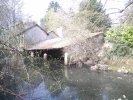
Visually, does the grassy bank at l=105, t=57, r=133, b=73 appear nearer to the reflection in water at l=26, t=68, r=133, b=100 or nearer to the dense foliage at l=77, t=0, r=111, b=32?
the reflection in water at l=26, t=68, r=133, b=100

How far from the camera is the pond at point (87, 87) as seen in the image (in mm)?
12969

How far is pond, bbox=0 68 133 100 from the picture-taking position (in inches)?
511

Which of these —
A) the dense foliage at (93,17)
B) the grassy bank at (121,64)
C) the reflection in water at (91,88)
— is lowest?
the reflection in water at (91,88)

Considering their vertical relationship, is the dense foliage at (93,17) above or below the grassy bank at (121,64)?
above

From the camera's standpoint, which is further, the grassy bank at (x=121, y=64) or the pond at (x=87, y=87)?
the grassy bank at (x=121, y=64)

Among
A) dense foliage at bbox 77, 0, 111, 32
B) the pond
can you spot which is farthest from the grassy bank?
dense foliage at bbox 77, 0, 111, 32

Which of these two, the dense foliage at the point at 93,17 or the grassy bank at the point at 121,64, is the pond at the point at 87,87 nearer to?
the grassy bank at the point at 121,64

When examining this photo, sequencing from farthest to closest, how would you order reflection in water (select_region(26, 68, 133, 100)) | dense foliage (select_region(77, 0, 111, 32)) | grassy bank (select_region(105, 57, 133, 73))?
grassy bank (select_region(105, 57, 133, 73)) → reflection in water (select_region(26, 68, 133, 100)) → dense foliage (select_region(77, 0, 111, 32))

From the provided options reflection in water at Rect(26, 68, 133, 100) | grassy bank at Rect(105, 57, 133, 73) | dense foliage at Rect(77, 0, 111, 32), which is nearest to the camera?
dense foliage at Rect(77, 0, 111, 32)

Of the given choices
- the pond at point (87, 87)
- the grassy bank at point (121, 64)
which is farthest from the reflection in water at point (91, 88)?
the grassy bank at point (121, 64)

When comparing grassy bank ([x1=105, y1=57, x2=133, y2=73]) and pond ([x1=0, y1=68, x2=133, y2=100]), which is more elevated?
grassy bank ([x1=105, y1=57, x2=133, y2=73])

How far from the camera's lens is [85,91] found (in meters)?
14.2

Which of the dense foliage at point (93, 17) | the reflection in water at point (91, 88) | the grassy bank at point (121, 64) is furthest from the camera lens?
the grassy bank at point (121, 64)

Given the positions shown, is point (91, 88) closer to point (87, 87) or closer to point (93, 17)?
point (87, 87)
